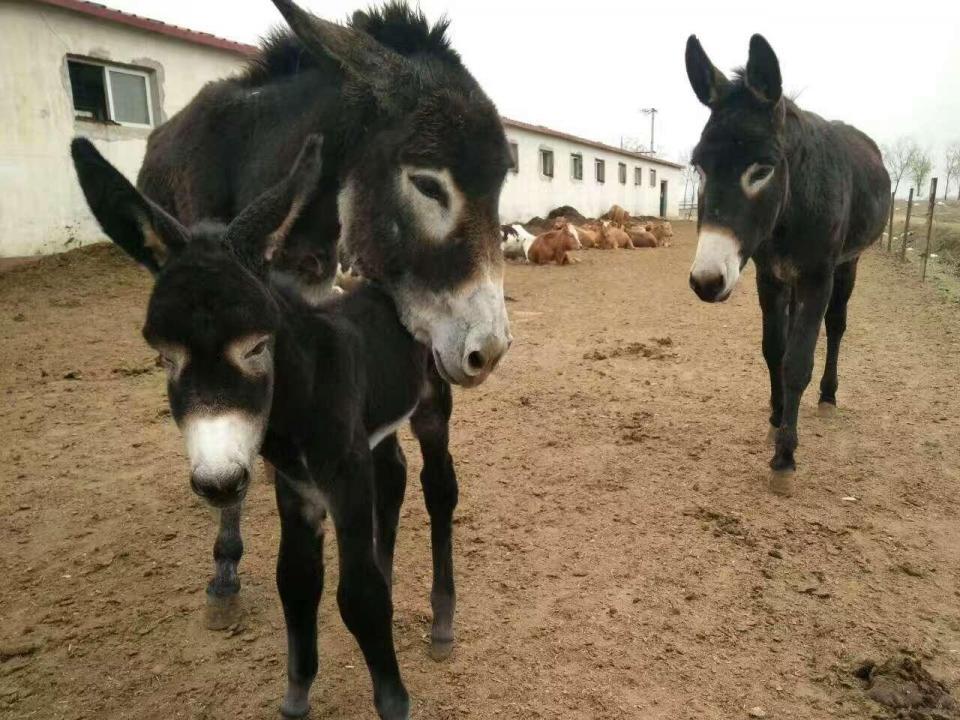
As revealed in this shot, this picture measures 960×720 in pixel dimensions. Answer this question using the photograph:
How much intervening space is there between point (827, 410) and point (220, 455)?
16.5ft

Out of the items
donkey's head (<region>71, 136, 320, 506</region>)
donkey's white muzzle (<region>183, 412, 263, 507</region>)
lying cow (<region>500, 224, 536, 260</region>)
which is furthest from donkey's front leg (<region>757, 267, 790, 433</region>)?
lying cow (<region>500, 224, 536, 260</region>)

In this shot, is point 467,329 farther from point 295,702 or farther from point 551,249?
point 551,249

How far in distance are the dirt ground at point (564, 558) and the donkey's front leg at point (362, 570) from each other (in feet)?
1.21

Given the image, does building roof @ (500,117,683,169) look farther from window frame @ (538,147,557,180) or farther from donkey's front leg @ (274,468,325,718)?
donkey's front leg @ (274,468,325,718)

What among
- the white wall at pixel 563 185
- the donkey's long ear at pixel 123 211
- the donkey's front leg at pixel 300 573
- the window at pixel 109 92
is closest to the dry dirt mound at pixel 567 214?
the white wall at pixel 563 185

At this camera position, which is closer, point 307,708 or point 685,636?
point 307,708

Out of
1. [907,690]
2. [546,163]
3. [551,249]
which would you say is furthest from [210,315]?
[546,163]

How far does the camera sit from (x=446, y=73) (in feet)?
8.10

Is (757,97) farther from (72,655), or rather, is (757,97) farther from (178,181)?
(72,655)

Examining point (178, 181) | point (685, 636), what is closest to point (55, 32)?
point (178, 181)

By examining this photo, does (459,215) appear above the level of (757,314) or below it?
above

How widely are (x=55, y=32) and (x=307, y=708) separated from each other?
12314 mm

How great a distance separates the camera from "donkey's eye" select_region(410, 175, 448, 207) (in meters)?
2.24

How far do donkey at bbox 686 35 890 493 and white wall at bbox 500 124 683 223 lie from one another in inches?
595
